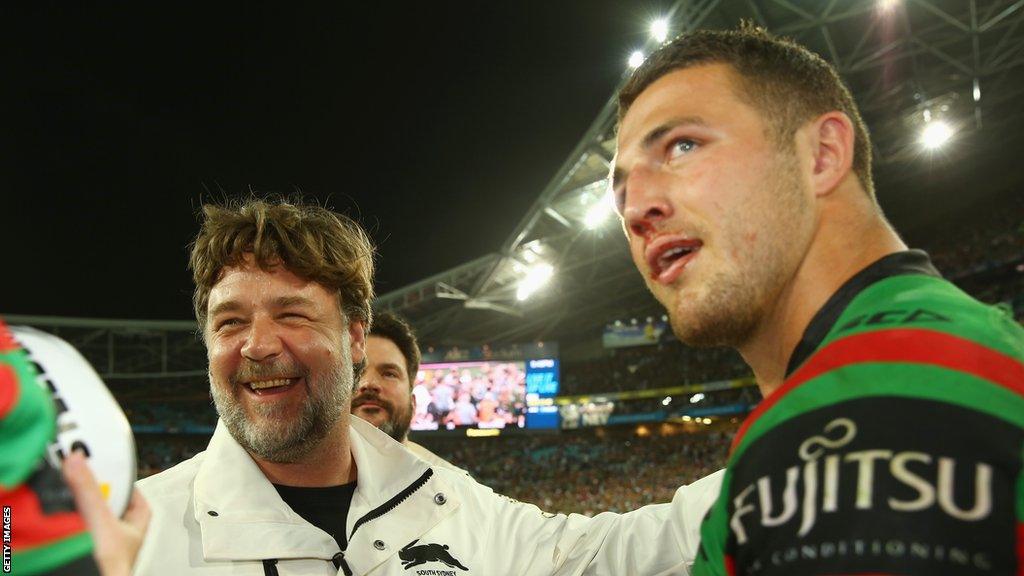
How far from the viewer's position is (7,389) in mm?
781

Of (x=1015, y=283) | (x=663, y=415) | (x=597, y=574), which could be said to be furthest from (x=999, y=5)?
(x=663, y=415)

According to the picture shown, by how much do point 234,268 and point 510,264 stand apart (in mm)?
18464

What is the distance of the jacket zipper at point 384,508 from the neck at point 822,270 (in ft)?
4.82

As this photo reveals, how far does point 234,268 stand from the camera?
268 centimetres

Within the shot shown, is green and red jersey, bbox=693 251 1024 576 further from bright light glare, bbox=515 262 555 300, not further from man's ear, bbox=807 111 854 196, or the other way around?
bright light glare, bbox=515 262 555 300

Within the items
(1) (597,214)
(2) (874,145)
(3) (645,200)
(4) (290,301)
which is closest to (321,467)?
(4) (290,301)

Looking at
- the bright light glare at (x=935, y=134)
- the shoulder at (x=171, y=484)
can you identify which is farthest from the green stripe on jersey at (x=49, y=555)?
the bright light glare at (x=935, y=134)

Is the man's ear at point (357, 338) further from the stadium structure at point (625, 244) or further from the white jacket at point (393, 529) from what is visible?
the stadium structure at point (625, 244)

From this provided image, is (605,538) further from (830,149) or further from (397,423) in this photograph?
(397,423)

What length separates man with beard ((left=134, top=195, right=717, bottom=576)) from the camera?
7.40 feet

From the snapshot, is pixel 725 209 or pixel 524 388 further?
pixel 524 388

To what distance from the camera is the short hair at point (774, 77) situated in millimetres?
1559

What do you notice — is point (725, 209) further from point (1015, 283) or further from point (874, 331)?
point (1015, 283)

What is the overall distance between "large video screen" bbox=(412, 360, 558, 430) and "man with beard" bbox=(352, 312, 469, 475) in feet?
71.8
